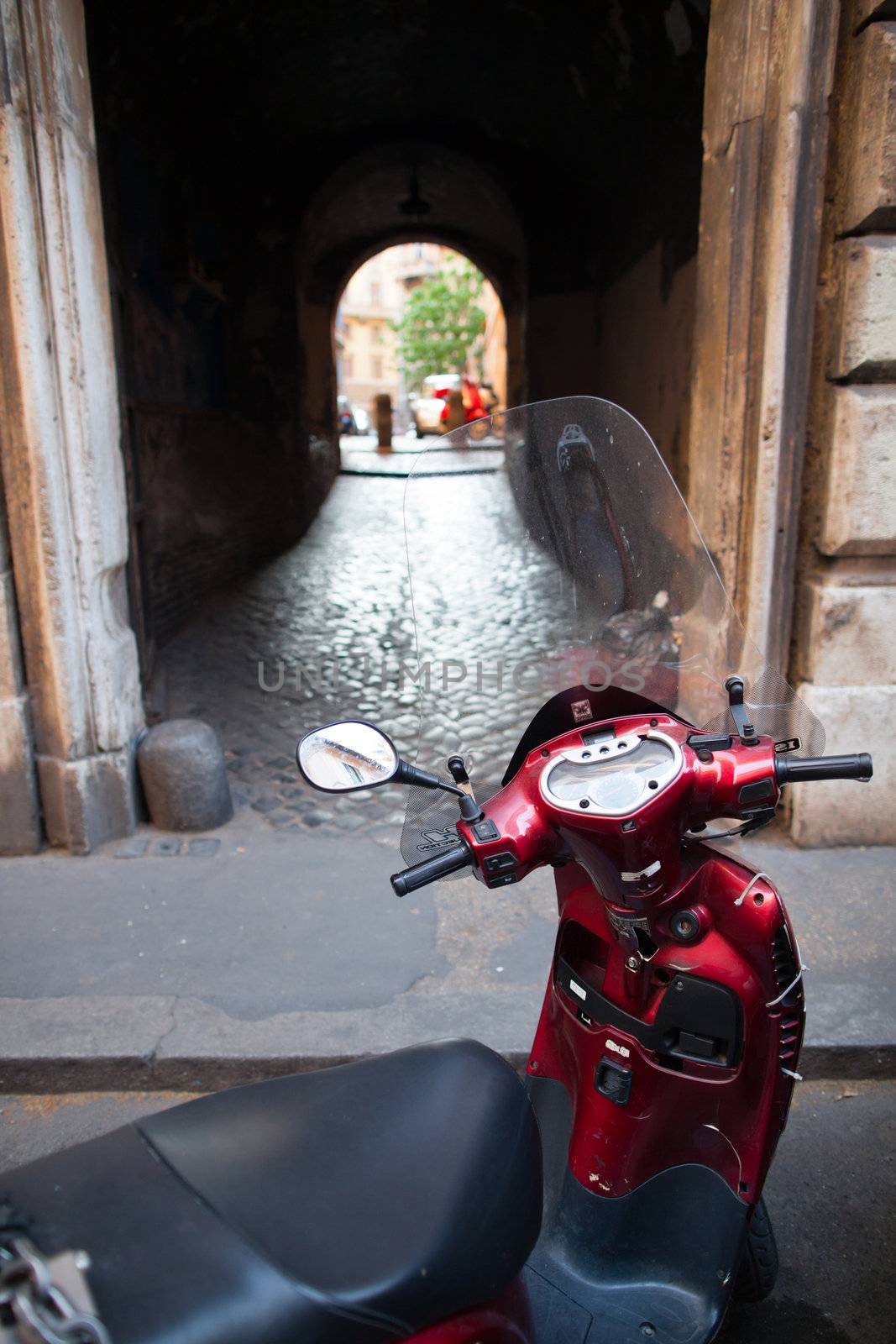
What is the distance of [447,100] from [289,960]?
856 cm

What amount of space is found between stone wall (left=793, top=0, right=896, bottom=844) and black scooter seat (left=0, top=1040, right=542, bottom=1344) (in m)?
2.86

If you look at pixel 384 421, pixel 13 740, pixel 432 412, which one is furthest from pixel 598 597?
pixel 432 412

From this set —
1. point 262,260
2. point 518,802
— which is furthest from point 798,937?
point 262,260

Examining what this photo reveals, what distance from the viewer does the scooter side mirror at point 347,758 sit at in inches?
53.4

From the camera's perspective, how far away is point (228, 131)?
770 centimetres

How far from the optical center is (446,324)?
1667 inches

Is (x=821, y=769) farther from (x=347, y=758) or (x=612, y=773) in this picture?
(x=347, y=758)

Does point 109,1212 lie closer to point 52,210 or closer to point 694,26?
point 52,210

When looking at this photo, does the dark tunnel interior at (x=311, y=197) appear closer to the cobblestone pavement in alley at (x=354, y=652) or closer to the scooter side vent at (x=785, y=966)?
the cobblestone pavement in alley at (x=354, y=652)

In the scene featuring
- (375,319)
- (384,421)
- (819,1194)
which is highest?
(375,319)

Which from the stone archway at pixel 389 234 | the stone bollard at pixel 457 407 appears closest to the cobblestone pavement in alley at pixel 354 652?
the stone archway at pixel 389 234

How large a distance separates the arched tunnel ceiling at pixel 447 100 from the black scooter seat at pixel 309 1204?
509 centimetres

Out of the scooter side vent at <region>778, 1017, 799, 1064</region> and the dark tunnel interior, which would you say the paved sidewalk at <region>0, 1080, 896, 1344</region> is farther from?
the dark tunnel interior

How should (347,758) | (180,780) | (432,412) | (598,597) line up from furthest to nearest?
(432,412)
(180,780)
(598,597)
(347,758)
